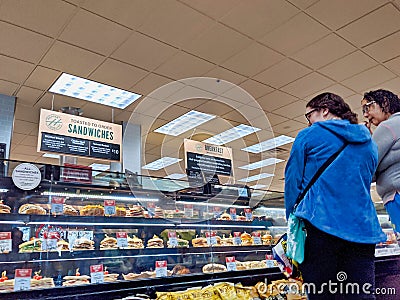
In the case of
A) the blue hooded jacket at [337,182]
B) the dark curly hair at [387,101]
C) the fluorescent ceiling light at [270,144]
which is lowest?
the blue hooded jacket at [337,182]

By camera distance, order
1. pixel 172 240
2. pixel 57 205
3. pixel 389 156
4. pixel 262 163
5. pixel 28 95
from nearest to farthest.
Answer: pixel 389 156 < pixel 57 205 < pixel 172 240 < pixel 28 95 < pixel 262 163

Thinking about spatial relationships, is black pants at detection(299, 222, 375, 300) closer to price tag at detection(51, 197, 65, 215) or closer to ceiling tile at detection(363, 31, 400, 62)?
price tag at detection(51, 197, 65, 215)

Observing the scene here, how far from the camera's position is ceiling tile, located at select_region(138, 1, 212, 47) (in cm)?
320

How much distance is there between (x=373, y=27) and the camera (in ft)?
11.8

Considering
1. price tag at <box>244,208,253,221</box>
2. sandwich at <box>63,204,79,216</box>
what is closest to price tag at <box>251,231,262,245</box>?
price tag at <box>244,208,253,221</box>

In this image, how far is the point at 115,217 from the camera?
2.89m

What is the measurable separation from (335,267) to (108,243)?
2062 millimetres

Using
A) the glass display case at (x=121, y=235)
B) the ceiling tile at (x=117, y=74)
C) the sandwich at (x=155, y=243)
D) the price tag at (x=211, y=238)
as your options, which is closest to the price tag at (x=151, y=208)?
the glass display case at (x=121, y=235)

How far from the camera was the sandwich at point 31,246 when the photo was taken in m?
2.44

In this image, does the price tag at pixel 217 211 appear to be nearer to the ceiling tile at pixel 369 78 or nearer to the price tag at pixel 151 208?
the price tag at pixel 151 208

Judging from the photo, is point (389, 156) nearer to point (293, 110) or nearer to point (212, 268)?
point (212, 268)

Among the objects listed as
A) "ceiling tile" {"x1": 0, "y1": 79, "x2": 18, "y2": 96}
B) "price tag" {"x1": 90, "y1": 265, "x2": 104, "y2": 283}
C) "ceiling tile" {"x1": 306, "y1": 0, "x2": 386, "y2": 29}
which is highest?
"ceiling tile" {"x1": 0, "y1": 79, "x2": 18, "y2": 96}

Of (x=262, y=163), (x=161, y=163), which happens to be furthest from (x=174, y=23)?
(x=262, y=163)

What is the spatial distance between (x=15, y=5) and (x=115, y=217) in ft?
7.03
